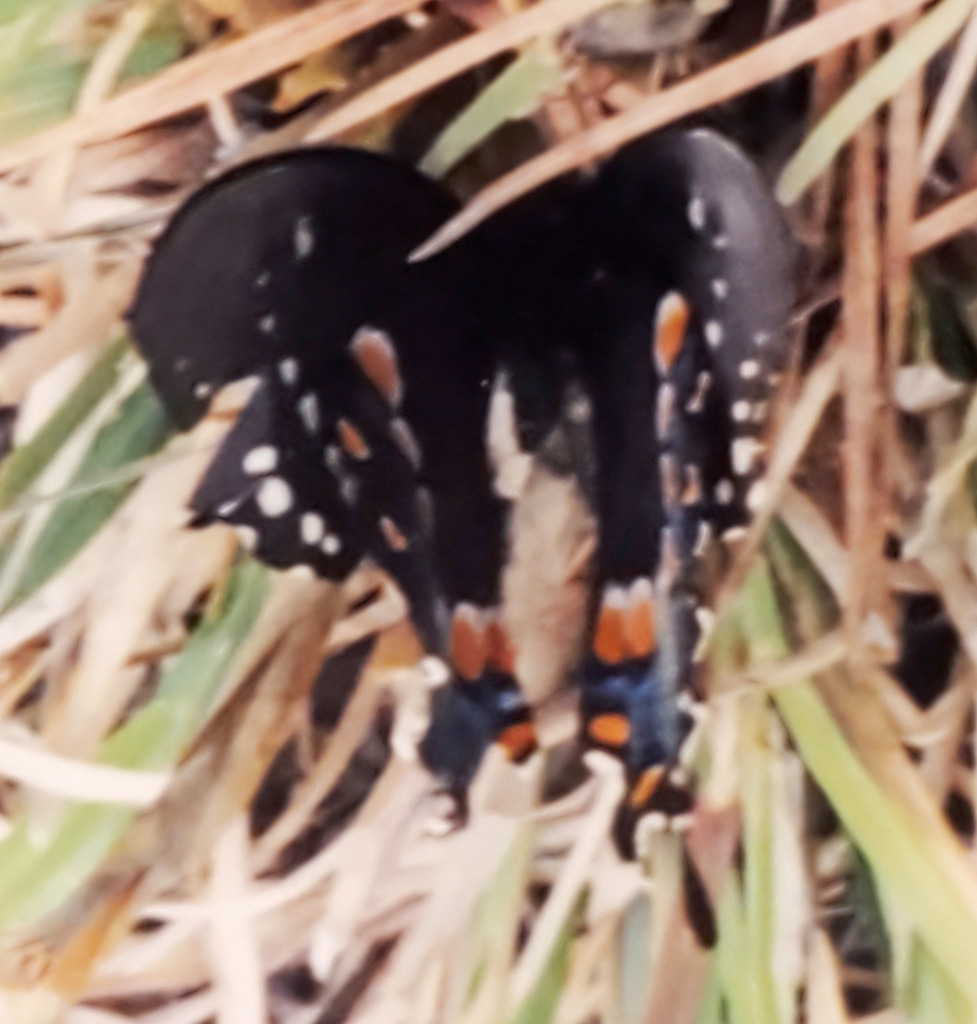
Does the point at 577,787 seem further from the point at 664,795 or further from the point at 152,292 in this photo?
the point at 152,292

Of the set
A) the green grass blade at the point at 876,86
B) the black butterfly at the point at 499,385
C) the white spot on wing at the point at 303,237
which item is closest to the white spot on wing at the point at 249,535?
the black butterfly at the point at 499,385

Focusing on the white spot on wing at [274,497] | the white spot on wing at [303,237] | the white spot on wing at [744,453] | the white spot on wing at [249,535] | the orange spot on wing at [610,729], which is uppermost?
the white spot on wing at [303,237]

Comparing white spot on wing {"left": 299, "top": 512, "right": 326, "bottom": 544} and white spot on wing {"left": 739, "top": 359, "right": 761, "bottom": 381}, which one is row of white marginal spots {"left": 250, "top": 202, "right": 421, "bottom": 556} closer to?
white spot on wing {"left": 299, "top": 512, "right": 326, "bottom": 544}

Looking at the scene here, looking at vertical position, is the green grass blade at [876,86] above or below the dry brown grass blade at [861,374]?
above

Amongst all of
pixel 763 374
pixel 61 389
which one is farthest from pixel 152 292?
pixel 763 374

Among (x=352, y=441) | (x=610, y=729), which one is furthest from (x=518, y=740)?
(x=352, y=441)

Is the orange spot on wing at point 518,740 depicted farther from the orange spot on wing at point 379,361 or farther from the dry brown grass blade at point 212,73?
the dry brown grass blade at point 212,73

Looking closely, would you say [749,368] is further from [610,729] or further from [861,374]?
[610,729]
